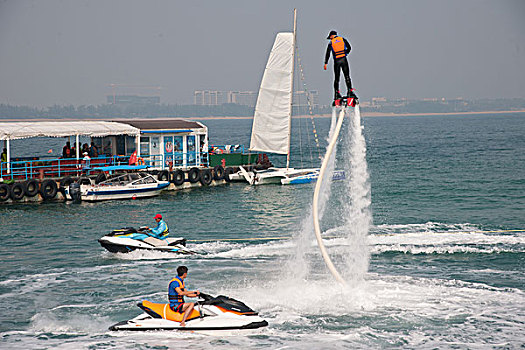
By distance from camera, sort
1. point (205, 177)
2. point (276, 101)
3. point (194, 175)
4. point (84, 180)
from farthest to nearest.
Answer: point (276, 101)
point (205, 177)
point (194, 175)
point (84, 180)

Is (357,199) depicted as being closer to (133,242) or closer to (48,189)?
(133,242)

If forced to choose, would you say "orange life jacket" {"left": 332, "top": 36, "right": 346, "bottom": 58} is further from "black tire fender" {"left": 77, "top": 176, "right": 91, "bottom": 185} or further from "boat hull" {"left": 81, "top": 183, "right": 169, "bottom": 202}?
"black tire fender" {"left": 77, "top": 176, "right": 91, "bottom": 185}

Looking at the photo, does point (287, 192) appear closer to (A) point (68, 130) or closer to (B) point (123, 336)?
(A) point (68, 130)

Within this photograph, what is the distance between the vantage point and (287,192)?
173 feet

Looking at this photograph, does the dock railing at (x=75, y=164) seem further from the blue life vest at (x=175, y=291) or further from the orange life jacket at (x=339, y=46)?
the orange life jacket at (x=339, y=46)

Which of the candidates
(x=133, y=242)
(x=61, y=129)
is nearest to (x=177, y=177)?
(x=61, y=129)

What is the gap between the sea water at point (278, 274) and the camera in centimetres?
1905

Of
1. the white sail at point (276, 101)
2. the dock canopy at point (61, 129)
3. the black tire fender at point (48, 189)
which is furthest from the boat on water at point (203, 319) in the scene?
the white sail at point (276, 101)

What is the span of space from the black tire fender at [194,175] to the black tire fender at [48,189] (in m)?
11.9

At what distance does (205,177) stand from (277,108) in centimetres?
968

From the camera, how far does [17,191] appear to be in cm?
4453

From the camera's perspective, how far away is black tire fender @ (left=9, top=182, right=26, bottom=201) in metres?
44.2

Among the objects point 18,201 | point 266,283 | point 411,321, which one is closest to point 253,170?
point 18,201

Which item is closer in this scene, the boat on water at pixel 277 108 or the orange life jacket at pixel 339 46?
the orange life jacket at pixel 339 46
